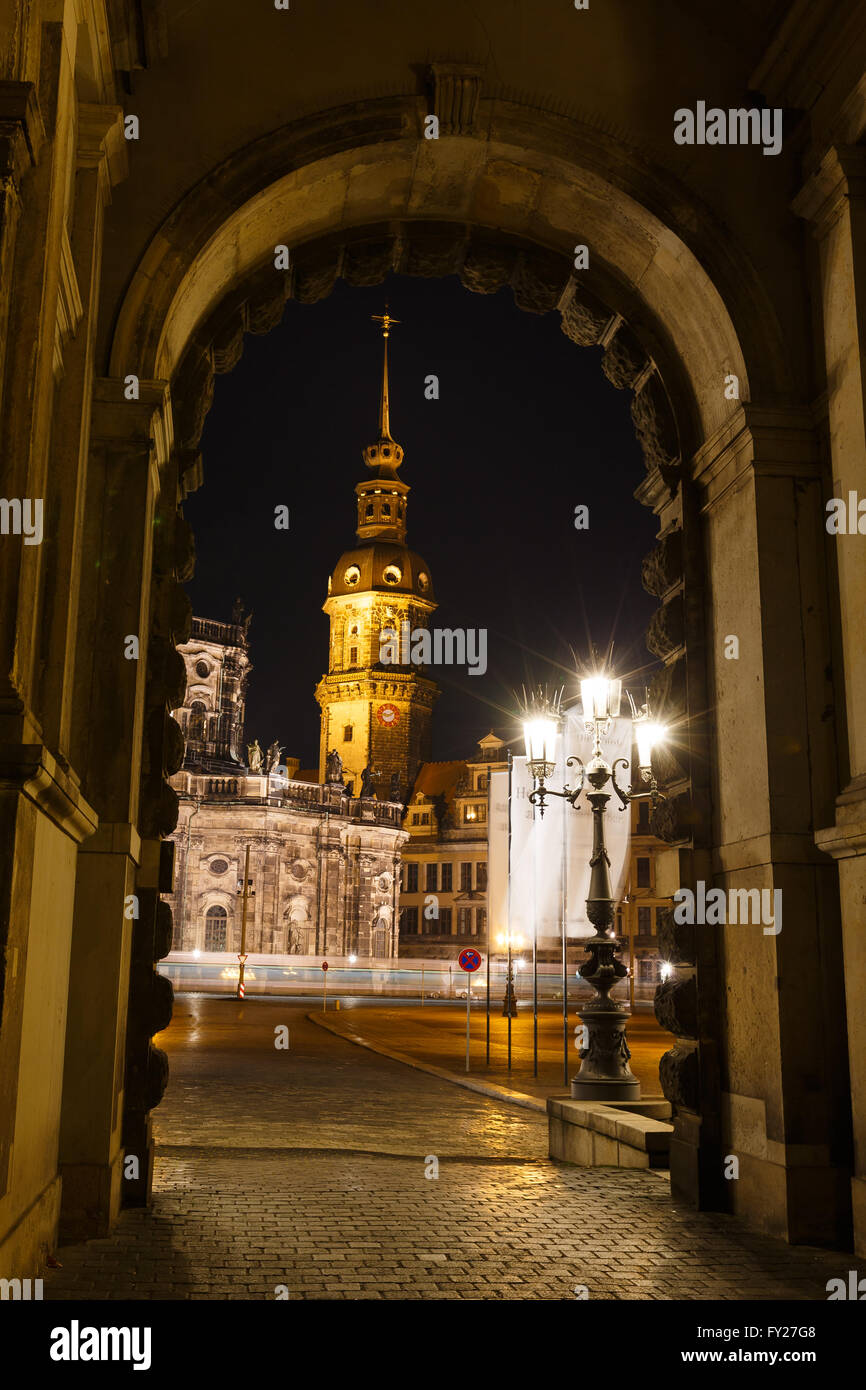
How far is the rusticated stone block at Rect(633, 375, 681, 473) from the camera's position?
27.6ft

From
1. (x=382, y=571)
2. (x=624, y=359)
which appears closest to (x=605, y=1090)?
(x=624, y=359)

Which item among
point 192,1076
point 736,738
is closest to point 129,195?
point 736,738

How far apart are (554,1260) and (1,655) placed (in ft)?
12.4

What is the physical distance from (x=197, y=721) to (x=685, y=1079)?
68.9 meters

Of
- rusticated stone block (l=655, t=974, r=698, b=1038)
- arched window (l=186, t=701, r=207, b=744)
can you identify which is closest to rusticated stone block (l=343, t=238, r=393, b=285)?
rusticated stone block (l=655, t=974, r=698, b=1038)

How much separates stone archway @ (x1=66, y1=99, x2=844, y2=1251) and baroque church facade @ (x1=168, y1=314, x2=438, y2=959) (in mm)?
51730

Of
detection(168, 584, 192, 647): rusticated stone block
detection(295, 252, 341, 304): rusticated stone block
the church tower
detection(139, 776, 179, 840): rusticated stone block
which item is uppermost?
the church tower

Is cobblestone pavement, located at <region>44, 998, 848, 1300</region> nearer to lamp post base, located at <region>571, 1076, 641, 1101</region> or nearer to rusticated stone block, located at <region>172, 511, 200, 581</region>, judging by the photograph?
lamp post base, located at <region>571, 1076, 641, 1101</region>

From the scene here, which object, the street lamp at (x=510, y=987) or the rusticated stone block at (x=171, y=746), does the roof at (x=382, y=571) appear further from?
the rusticated stone block at (x=171, y=746)

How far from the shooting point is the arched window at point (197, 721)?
7388 cm

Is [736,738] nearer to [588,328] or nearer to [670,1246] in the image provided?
[670,1246]

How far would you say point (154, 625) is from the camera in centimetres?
746

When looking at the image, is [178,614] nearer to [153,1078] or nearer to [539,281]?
[153,1078]
